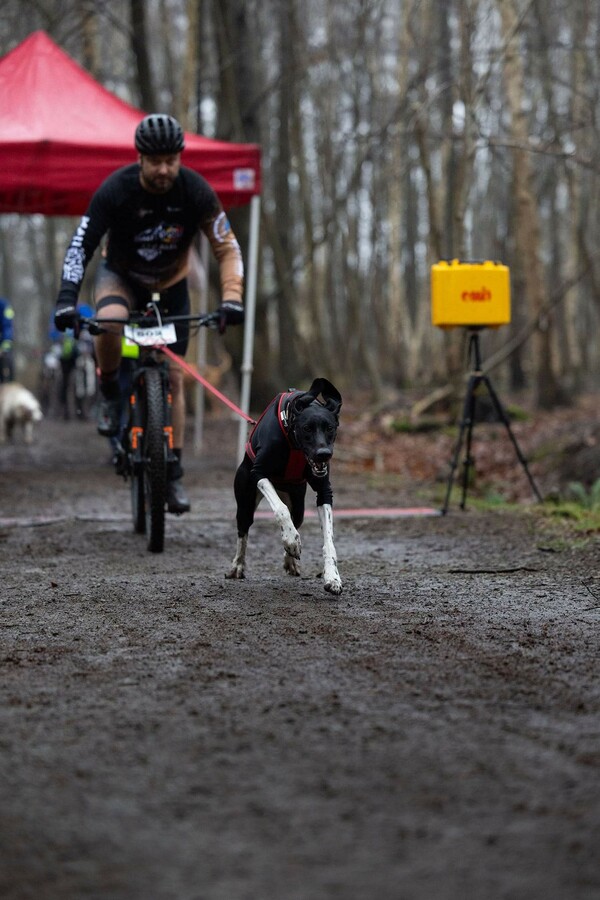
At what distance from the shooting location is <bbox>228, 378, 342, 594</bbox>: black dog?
504 cm

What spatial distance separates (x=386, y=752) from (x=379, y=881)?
732mm

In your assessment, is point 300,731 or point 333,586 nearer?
point 300,731

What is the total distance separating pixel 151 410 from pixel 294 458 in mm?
1426

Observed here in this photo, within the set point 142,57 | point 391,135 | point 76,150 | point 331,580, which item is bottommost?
point 331,580

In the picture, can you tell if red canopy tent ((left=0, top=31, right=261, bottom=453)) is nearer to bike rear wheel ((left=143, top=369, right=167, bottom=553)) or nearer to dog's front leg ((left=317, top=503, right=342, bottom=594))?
bike rear wheel ((left=143, top=369, right=167, bottom=553))

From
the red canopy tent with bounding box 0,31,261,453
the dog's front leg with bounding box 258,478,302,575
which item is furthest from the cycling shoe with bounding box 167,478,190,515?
the red canopy tent with bounding box 0,31,261,453

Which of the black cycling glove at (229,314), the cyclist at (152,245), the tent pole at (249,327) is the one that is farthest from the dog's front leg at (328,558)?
the tent pole at (249,327)

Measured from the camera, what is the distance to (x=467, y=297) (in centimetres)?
798

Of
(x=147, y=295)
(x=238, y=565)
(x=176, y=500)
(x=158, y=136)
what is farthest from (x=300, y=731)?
(x=147, y=295)

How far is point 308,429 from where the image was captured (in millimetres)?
5035

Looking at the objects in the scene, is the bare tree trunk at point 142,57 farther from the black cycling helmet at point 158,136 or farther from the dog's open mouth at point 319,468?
the dog's open mouth at point 319,468

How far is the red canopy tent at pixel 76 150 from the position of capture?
394 inches

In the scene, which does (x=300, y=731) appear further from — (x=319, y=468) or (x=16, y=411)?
(x=16, y=411)

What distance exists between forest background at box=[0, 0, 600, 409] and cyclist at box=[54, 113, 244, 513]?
5200mm
